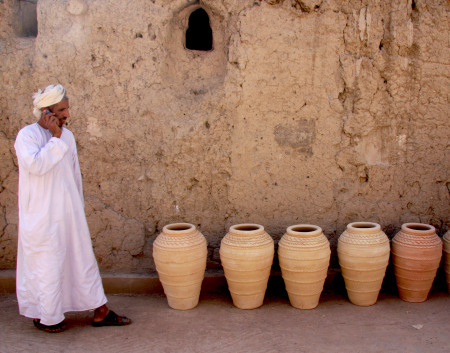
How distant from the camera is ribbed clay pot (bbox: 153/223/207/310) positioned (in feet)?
11.7

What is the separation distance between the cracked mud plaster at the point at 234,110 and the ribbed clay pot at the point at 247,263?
0.42 meters

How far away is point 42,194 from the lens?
10.1ft

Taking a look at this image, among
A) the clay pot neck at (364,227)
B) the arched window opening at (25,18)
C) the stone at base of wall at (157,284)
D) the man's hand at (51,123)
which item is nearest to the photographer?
the man's hand at (51,123)

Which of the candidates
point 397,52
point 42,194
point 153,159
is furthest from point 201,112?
point 397,52

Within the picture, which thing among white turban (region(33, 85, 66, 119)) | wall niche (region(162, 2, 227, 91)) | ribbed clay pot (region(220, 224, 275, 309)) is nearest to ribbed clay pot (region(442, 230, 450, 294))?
ribbed clay pot (region(220, 224, 275, 309))

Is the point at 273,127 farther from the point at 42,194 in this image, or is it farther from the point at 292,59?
the point at 42,194

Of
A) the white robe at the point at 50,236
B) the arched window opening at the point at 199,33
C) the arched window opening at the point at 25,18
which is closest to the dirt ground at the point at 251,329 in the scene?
the white robe at the point at 50,236

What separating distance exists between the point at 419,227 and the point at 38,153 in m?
3.13

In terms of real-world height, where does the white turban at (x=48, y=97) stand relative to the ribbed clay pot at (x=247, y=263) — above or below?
above

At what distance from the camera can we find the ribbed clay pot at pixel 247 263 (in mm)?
3557

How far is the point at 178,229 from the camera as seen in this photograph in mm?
3928

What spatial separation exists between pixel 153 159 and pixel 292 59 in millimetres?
1470

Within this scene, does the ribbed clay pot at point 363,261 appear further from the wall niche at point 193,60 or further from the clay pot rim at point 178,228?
the wall niche at point 193,60

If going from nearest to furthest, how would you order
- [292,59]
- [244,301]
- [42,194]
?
1. [42,194]
2. [244,301]
3. [292,59]
